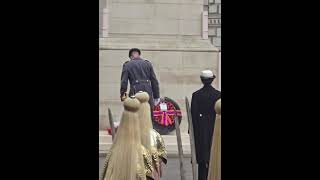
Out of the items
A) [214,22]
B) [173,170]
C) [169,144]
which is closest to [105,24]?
[169,144]

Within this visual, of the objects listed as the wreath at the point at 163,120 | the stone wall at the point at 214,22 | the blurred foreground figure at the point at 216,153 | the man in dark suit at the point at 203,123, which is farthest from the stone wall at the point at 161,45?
the blurred foreground figure at the point at 216,153

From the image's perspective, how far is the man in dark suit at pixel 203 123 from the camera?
33.0 feet

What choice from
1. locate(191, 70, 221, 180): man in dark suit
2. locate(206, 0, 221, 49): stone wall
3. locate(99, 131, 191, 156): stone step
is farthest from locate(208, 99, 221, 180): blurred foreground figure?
locate(206, 0, 221, 49): stone wall

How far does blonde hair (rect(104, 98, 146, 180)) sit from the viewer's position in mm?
7168

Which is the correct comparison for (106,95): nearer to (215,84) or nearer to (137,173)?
(215,84)

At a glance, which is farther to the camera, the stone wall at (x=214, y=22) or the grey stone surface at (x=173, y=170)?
the stone wall at (x=214, y=22)

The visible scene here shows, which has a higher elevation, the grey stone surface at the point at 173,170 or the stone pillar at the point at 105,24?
the stone pillar at the point at 105,24

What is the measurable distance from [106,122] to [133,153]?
8995mm

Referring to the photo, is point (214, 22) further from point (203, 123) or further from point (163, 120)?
point (203, 123)

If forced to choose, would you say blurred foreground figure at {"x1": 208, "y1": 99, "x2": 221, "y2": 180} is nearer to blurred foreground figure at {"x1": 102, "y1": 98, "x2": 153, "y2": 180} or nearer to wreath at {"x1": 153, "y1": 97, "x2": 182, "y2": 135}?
blurred foreground figure at {"x1": 102, "y1": 98, "x2": 153, "y2": 180}

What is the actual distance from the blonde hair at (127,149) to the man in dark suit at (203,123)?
276 centimetres

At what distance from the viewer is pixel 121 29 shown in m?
17.3

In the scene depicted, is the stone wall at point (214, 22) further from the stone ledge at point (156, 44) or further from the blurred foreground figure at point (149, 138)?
the blurred foreground figure at point (149, 138)
